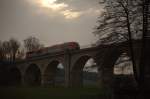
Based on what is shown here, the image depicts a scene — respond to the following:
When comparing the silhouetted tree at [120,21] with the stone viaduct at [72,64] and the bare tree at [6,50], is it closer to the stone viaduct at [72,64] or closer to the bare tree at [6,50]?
the stone viaduct at [72,64]

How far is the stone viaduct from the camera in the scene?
18.0m

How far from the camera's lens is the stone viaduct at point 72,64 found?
1797 centimetres

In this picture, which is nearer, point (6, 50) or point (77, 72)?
point (77, 72)

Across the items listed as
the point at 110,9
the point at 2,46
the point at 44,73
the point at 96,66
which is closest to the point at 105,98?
the point at 96,66

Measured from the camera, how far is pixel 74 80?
43.1m

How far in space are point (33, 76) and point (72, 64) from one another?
20.6 metres

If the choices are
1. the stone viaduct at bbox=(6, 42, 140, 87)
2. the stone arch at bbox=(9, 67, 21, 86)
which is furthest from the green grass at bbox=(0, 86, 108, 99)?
the stone arch at bbox=(9, 67, 21, 86)

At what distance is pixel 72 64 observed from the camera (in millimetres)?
42031

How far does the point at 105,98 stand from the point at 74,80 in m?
27.6

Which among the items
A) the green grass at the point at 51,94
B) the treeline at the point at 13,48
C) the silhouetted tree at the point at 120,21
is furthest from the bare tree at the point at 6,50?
the silhouetted tree at the point at 120,21

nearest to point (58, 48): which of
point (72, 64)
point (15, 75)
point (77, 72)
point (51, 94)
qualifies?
point (72, 64)

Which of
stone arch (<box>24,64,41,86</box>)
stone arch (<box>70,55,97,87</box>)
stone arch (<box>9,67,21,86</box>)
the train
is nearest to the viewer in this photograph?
stone arch (<box>70,55,97,87</box>)

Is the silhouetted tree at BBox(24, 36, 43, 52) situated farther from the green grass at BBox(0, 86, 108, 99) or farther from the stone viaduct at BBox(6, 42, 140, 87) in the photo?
the green grass at BBox(0, 86, 108, 99)

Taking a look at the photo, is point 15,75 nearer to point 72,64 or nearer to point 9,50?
point 9,50
